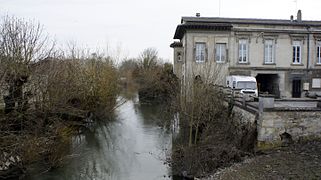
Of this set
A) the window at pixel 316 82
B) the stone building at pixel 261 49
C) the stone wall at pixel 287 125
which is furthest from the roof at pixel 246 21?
the stone wall at pixel 287 125

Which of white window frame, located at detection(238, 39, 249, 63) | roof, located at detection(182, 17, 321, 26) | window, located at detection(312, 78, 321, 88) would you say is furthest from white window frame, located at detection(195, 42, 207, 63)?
window, located at detection(312, 78, 321, 88)

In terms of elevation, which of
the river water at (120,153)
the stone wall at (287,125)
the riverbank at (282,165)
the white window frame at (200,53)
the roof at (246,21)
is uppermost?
the roof at (246,21)

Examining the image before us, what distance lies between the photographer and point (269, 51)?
34688 millimetres

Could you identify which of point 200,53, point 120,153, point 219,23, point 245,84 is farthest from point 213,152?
point 219,23

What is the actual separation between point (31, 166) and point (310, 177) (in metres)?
11.5

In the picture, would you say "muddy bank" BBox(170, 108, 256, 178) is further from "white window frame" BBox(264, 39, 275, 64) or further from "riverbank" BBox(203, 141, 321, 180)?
"white window frame" BBox(264, 39, 275, 64)

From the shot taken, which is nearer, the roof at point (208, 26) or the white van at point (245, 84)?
the white van at point (245, 84)

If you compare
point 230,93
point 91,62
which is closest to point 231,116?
point 230,93

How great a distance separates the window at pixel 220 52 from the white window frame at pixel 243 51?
141 centimetres

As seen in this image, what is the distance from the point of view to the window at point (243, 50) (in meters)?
34.1

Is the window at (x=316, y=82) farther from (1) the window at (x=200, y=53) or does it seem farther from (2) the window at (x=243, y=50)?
(1) the window at (x=200, y=53)

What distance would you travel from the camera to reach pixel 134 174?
17469 millimetres

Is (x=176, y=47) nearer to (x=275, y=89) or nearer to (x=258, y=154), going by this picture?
(x=275, y=89)

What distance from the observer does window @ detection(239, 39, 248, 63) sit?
112 feet
